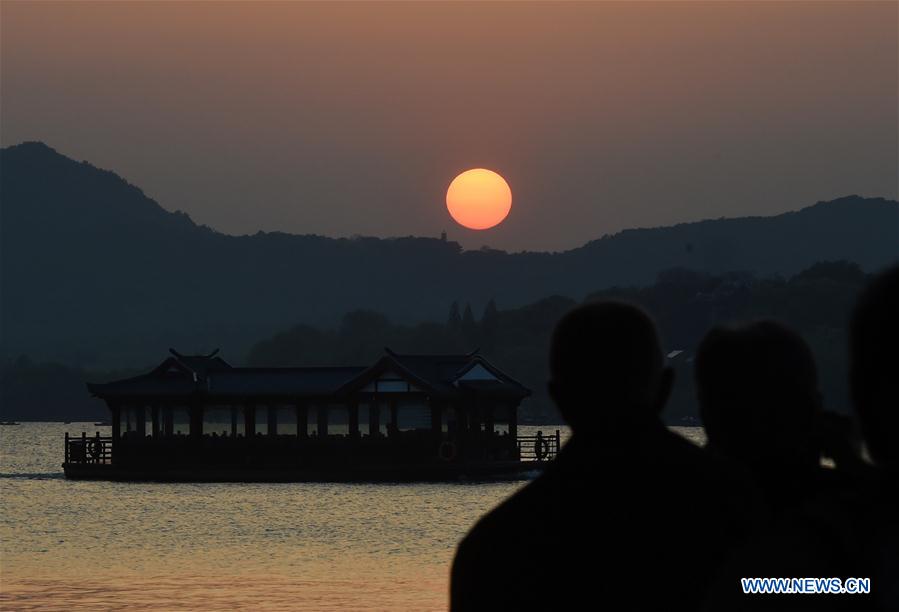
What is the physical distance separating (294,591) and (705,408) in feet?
115

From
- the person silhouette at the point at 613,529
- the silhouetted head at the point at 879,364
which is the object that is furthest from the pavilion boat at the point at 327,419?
the silhouetted head at the point at 879,364

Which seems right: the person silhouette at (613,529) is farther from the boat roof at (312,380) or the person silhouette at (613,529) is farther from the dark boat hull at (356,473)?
the dark boat hull at (356,473)

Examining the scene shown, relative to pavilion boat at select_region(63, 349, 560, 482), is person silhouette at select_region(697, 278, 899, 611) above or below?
below

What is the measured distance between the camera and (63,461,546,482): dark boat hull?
69.3m

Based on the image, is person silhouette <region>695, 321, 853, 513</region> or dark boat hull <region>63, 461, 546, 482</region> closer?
person silhouette <region>695, 321, 853, 513</region>

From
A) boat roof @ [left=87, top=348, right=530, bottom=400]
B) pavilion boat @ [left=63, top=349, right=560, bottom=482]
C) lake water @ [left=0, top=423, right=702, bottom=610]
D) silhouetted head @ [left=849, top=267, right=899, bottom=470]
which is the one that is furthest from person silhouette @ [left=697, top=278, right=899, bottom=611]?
boat roof @ [left=87, top=348, right=530, bottom=400]

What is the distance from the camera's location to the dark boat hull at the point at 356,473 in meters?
69.3

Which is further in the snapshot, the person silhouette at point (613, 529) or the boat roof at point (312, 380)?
the boat roof at point (312, 380)

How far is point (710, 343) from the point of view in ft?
11.2

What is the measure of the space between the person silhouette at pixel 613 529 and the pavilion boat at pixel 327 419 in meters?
64.4

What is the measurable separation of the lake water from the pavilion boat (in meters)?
1.42

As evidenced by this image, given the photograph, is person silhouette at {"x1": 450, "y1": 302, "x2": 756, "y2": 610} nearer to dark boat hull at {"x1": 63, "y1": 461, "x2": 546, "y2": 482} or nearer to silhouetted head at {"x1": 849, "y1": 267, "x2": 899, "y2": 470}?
silhouetted head at {"x1": 849, "y1": 267, "x2": 899, "y2": 470}

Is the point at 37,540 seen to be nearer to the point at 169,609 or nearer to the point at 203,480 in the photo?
the point at 203,480

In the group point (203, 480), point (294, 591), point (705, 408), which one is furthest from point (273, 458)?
point (705, 408)
